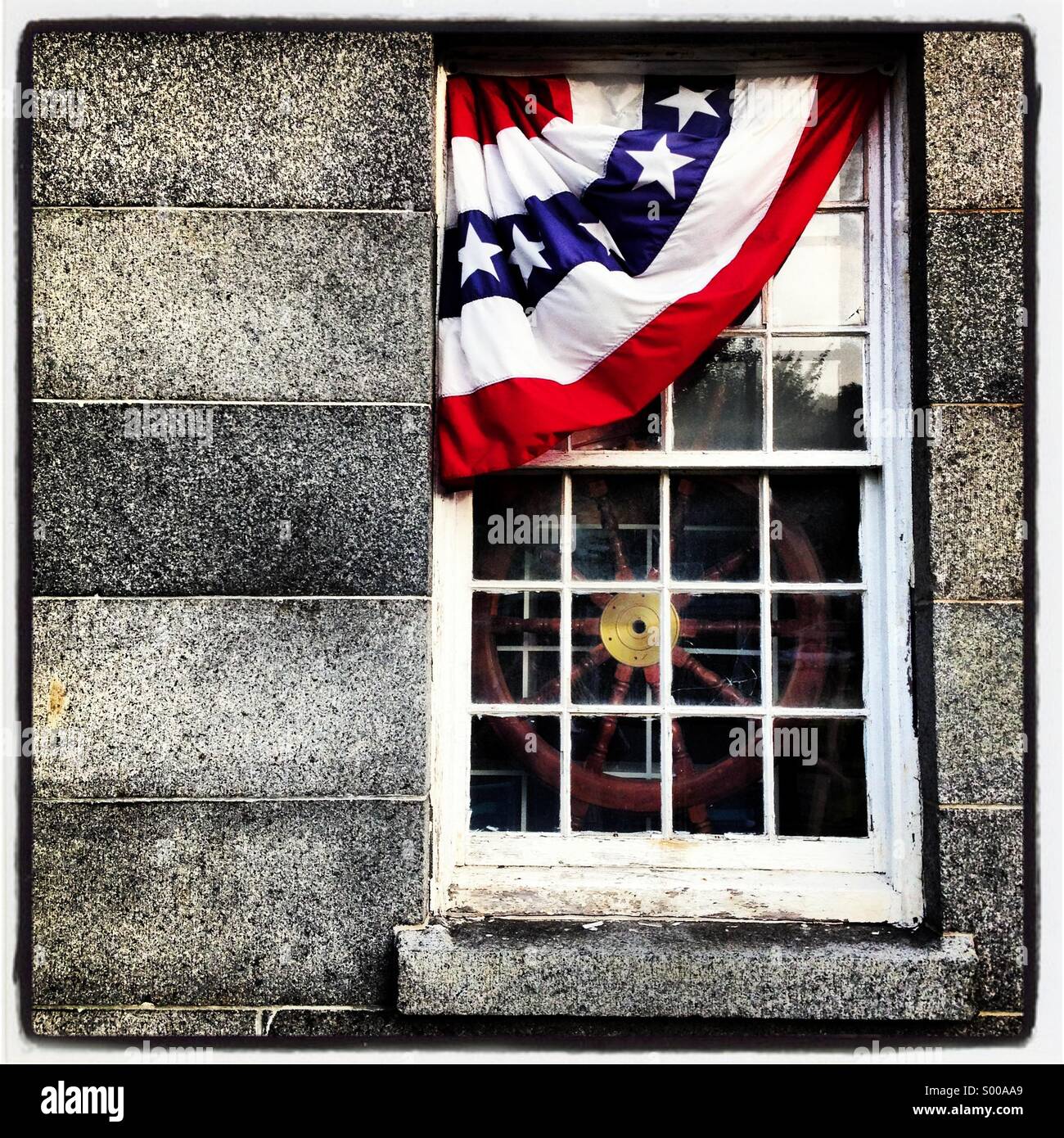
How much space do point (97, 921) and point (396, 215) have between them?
2546mm

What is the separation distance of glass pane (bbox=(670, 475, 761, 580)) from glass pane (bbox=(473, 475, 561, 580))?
444mm

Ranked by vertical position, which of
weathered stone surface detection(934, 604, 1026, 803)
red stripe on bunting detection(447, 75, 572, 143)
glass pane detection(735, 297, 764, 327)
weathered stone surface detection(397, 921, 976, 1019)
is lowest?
weathered stone surface detection(397, 921, 976, 1019)

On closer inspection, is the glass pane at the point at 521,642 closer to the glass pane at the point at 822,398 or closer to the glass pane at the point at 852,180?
the glass pane at the point at 822,398

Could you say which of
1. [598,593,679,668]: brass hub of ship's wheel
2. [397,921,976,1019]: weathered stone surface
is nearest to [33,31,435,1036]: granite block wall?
[397,921,976,1019]: weathered stone surface

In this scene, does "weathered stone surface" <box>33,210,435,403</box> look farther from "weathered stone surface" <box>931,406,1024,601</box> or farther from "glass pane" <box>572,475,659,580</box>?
"weathered stone surface" <box>931,406,1024,601</box>

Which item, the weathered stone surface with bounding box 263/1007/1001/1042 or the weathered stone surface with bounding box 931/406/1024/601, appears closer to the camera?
the weathered stone surface with bounding box 263/1007/1001/1042

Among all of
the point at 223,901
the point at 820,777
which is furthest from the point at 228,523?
the point at 820,777

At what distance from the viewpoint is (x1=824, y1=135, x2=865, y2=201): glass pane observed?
3217mm

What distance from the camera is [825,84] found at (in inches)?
124

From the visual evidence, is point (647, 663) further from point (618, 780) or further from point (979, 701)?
point (979, 701)

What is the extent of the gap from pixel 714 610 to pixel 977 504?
939 millimetres

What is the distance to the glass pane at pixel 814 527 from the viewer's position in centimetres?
321
